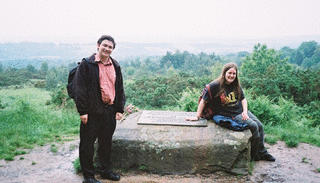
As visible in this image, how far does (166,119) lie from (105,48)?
2.01 meters

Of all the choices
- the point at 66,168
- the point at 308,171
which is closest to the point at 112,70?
the point at 66,168

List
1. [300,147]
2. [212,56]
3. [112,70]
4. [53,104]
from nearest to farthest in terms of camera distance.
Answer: [112,70], [300,147], [53,104], [212,56]

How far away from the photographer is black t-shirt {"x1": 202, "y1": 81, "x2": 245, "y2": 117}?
4.89 m

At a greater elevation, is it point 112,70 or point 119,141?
point 112,70

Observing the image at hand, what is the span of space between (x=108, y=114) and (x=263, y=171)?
2.87m

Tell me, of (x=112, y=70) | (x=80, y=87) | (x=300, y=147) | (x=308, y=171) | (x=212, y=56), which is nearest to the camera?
(x=80, y=87)

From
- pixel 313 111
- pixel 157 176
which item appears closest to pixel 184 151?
pixel 157 176

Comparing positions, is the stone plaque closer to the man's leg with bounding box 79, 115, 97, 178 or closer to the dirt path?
the dirt path

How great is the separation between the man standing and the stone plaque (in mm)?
956

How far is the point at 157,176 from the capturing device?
4.61 m

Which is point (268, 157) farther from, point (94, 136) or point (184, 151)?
point (94, 136)

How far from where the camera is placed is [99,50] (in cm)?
396

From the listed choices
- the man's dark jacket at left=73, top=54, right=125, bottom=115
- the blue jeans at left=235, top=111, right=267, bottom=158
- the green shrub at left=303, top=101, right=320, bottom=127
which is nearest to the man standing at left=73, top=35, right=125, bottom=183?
the man's dark jacket at left=73, top=54, right=125, bottom=115

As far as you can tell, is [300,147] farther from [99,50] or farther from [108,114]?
[99,50]
